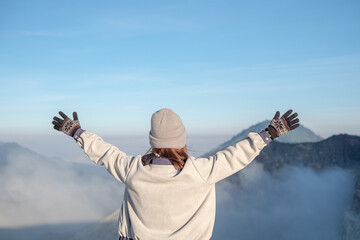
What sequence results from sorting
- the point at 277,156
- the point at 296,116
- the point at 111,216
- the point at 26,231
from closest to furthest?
the point at 296,116 → the point at 277,156 → the point at 111,216 → the point at 26,231

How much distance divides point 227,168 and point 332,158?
54.9 ft

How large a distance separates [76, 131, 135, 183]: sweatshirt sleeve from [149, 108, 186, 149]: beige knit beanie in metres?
0.36

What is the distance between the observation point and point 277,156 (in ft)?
66.0

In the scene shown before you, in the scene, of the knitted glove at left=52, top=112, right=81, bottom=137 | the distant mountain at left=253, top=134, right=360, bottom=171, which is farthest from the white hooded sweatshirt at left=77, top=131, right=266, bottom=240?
the distant mountain at left=253, top=134, right=360, bottom=171

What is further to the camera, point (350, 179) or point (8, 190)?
point (8, 190)

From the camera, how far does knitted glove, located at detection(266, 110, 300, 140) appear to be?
343 centimetres

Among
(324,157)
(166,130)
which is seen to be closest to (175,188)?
(166,130)

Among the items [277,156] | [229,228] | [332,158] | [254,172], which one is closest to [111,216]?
[229,228]

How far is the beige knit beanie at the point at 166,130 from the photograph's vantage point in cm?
330

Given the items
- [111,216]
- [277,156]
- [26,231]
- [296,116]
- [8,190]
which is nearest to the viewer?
[296,116]

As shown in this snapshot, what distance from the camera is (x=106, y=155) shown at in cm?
350

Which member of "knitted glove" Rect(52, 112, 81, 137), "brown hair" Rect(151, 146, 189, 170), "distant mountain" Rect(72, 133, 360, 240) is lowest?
"distant mountain" Rect(72, 133, 360, 240)

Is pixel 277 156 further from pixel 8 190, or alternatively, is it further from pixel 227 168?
pixel 8 190

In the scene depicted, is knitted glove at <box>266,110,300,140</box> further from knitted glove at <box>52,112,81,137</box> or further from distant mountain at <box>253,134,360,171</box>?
distant mountain at <box>253,134,360,171</box>
